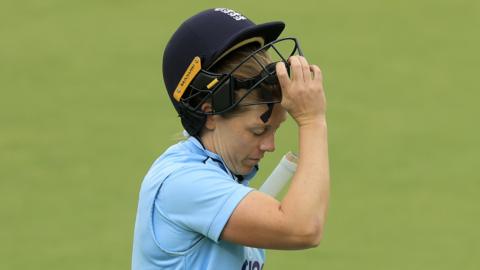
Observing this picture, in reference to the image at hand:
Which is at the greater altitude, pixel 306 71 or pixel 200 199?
pixel 306 71

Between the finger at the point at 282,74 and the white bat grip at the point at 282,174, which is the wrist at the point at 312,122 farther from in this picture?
the white bat grip at the point at 282,174

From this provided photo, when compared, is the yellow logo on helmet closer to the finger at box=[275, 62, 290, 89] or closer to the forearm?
the finger at box=[275, 62, 290, 89]

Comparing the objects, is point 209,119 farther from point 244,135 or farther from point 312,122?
point 312,122

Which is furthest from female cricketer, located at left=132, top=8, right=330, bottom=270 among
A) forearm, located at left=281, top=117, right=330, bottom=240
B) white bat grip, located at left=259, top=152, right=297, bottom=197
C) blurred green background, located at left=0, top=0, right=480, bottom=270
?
blurred green background, located at left=0, top=0, right=480, bottom=270

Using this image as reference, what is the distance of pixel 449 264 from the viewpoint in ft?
23.2

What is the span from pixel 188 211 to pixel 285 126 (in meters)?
4.70

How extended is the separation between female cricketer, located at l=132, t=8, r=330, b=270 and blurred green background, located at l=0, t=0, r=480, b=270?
10.7 feet

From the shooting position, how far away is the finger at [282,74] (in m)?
3.71

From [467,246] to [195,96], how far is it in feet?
12.7

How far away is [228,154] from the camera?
12.7 feet

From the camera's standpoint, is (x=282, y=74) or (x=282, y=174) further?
(x=282, y=174)

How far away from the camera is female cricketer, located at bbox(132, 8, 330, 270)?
3.64 metres

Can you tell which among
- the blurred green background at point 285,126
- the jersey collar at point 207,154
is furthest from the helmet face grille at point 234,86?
the blurred green background at point 285,126

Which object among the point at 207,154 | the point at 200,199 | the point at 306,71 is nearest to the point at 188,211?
the point at 200,199
